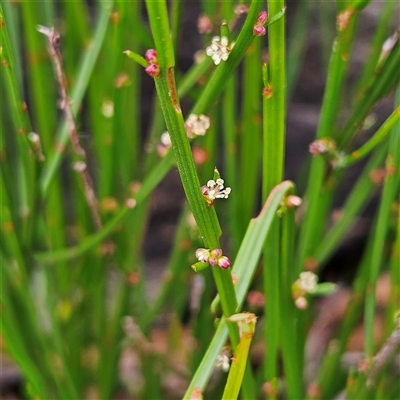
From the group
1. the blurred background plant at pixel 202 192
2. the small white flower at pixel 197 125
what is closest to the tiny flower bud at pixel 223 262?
the blurred background plant at pixel 202 192

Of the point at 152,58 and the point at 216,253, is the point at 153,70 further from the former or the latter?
the point at 216,253

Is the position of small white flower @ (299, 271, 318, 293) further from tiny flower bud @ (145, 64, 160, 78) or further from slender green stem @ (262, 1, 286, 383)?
tiny flower bud @ (145, 64, 160, 78)

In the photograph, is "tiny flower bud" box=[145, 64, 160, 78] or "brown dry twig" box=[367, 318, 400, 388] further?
"brown dry twig" box=[367, 318, 400, 388]

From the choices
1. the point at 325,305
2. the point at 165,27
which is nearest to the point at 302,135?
the point at 325,305

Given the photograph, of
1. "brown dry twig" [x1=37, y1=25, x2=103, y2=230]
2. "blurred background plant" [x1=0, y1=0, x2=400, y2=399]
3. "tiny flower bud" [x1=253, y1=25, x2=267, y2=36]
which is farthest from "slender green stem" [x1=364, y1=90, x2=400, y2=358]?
"brown dry twig" [x1=37, y1=25, x2=103, y2=230]

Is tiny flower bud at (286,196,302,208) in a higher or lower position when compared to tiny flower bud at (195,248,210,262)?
higher

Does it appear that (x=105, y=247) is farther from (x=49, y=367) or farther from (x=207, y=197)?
(x=207, y=197)

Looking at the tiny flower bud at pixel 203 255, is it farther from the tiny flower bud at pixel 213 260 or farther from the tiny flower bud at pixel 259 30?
the tiny flower bud at pixel 259 30

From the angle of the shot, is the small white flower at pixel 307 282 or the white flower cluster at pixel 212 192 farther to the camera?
the small white flower at pixel 307 282

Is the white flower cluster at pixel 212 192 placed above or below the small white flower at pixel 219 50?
below

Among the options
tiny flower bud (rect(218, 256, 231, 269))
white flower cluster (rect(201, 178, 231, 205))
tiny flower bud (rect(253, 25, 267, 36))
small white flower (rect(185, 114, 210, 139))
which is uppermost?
small white flower (rect(185, 114, 210, 139))
